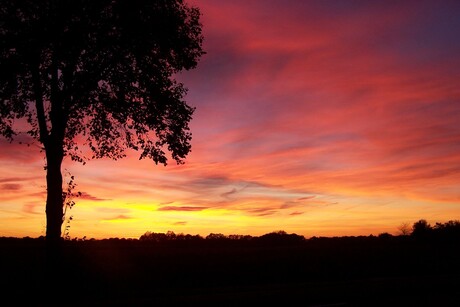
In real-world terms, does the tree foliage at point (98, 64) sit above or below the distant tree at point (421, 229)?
above

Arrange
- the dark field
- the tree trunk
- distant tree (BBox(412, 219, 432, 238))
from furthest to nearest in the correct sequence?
1. distant tree (BBox(412, 219, 432, 238))
2. the tree trunk
3. the dark field

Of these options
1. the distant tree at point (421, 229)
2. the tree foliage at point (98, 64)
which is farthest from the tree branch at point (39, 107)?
the distant tree at point (421, 229)

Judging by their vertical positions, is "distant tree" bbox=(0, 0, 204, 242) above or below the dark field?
above

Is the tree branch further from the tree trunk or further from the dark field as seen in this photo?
the dark field

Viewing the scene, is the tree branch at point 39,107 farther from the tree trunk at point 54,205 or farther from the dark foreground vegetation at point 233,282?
the dark foreground vegetation at point 233,282

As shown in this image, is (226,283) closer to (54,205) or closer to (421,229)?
(54,205)

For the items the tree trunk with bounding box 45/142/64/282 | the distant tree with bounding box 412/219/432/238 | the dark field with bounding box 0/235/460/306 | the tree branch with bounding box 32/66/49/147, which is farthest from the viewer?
the distant tree with bounding box 412/219/432/238

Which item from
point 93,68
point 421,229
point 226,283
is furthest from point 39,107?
point 421,229

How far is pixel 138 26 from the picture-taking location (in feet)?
63.2

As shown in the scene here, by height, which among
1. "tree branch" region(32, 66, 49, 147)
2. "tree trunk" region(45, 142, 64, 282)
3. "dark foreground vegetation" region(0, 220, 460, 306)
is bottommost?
"dark foreground vegetation" region(0, 220, 460, 306)

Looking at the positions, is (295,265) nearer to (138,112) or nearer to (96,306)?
(138,112)

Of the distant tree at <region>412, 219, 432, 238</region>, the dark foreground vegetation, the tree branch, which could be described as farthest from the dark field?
the distant tree at <region>412, 219, 432, 238</region>

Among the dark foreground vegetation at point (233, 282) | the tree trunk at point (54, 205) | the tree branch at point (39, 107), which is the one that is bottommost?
the dark foreground vegetation at point (233, 282)

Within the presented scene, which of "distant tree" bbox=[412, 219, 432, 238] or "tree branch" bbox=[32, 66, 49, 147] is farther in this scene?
"distant tree" bbox=[412, 219, 432, 238]
